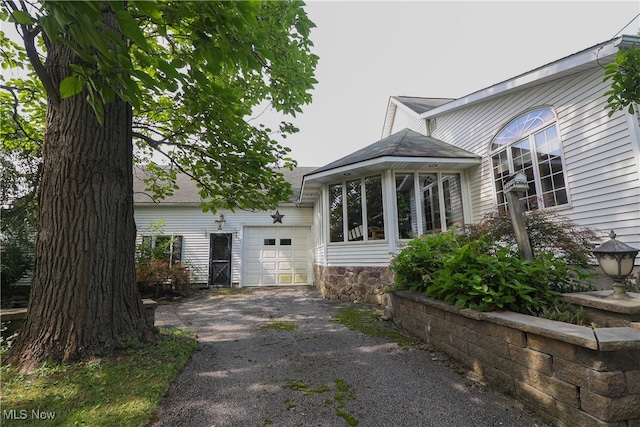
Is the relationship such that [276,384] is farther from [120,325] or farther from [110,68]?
[110,68]

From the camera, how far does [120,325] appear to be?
2.88 metres

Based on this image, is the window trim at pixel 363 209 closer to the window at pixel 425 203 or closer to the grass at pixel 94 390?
the window at pixel 425 203

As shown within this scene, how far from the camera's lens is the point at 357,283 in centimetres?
669

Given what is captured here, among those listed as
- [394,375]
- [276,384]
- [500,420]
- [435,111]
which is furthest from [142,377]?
[435,111]

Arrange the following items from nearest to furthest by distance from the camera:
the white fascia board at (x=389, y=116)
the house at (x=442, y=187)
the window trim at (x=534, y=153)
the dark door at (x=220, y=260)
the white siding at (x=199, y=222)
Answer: the house at (x=442, y=187) < the window trim at (x=534, y=153) < the dark door at (x=220, y=260) < the white siding at (x=199, y=222) < the white fascia board at (x=389, y=116)

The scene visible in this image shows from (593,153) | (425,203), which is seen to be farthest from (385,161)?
(593,153)

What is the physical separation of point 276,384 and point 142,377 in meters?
1.20

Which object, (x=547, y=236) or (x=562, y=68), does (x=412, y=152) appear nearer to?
(x=562, y=68)

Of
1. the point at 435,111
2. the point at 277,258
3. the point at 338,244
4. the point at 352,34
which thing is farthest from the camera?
the point at 277,258

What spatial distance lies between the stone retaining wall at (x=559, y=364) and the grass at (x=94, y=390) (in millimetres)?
2797

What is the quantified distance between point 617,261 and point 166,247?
10522 mm

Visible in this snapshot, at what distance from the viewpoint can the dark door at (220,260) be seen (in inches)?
389

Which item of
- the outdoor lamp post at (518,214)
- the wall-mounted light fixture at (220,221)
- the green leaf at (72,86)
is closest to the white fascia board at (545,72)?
the outdoor lamp post at (518,214)

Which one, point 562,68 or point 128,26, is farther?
point 562,68
